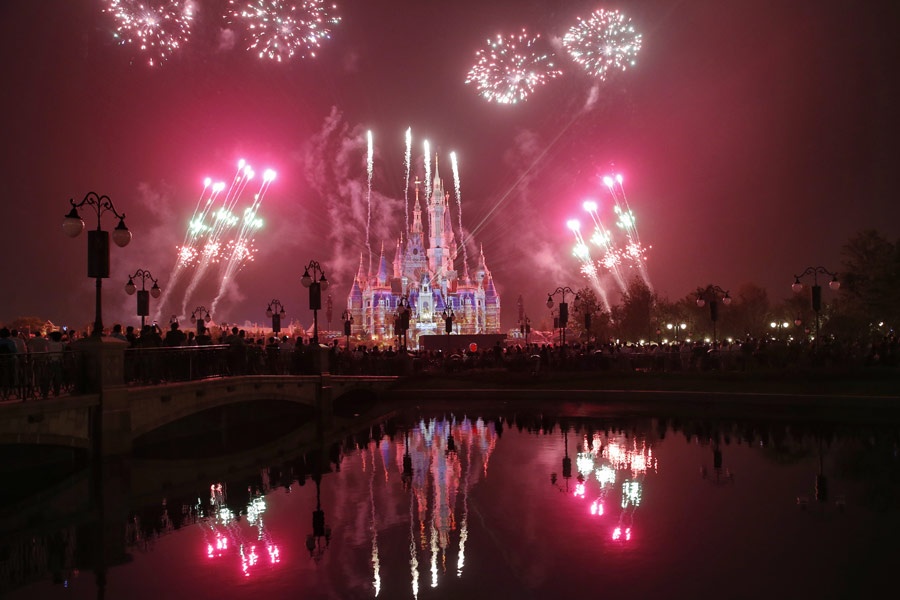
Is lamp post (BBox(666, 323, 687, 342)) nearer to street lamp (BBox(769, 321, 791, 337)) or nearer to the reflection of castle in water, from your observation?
street lamp (BBox(769, 321, 791, 337))

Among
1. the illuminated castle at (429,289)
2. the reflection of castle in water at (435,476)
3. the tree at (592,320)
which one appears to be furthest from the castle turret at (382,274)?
the reflection of castle in water at (435,476)

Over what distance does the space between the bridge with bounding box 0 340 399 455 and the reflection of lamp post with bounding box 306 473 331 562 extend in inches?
237

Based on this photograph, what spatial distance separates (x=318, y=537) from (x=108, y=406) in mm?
8137

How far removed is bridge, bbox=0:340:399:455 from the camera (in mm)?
13539

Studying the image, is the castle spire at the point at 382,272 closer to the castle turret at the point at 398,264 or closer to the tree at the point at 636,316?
the castle turret at the point at 398,264

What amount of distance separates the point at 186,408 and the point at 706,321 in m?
78.4

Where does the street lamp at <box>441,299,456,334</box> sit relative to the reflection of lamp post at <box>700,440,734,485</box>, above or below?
above

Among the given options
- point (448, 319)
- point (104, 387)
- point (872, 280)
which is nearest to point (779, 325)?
point (872, 280)

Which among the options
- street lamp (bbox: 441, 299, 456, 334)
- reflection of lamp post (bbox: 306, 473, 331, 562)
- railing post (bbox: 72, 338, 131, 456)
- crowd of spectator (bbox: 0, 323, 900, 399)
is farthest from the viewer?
street lamp (bbox: 441, 299, 456, 334)

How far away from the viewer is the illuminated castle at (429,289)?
145250 mm

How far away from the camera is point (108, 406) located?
52.0 feet

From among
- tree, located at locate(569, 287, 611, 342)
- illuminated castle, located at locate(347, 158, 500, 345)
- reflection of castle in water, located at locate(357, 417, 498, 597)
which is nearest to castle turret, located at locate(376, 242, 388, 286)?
illuminated castle, located at locate(347, 158, 500, 345)

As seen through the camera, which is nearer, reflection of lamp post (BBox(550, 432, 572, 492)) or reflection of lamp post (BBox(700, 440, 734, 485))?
reflection of lamp post (BBox(700, 440, 734, 485))

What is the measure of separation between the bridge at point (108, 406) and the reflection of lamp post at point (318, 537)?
6024 mm
